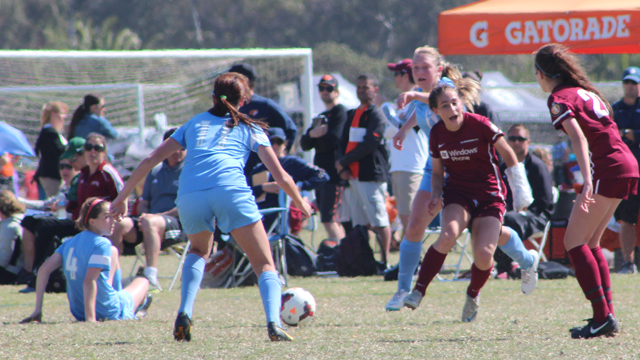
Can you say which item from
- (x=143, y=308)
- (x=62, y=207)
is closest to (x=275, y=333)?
(x=143, y=308)

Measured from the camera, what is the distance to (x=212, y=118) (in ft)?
15.1

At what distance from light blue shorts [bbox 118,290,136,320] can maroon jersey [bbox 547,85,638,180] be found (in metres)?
3.28

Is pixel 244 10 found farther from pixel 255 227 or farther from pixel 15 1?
pixel 255 227

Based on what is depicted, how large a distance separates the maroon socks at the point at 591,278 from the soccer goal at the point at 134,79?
25.2 ft

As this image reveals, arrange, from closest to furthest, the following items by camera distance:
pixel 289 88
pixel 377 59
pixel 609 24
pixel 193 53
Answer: pixel 609 24
pixel 193 53
pixel 289 88
pixel 377 59

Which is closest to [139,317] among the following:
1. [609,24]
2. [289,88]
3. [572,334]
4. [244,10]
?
[572,334]

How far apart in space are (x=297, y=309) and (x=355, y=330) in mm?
409

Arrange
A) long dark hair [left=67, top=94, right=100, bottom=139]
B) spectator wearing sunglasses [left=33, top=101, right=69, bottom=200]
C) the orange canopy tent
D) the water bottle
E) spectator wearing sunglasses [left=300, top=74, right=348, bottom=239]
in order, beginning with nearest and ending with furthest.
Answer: the orange canopy tent
the water bottle
spectator wearing sunglasses [left=300, top=74, right=348, bottom=239]
spectator wearing sunglasses [left=33, top=101, right=69, bottom=200]
long dark hair [left=67, top=94, right=100, bottom=139]

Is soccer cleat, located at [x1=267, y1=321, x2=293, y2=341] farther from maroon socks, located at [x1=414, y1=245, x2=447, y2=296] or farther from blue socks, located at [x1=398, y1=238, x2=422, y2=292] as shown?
blue socks, located at [x1=398, y1=238, x2=422, y2=292]

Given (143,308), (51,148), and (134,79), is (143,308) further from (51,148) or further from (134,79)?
(134,79)

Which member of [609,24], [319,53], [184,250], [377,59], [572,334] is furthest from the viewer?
[377,59]

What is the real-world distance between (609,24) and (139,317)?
16.5ft

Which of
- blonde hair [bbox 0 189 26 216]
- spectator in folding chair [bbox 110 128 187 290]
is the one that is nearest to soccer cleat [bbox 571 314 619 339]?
spectator in folding chair [bbox 110 128 187 290]

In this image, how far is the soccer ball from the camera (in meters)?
5.04
